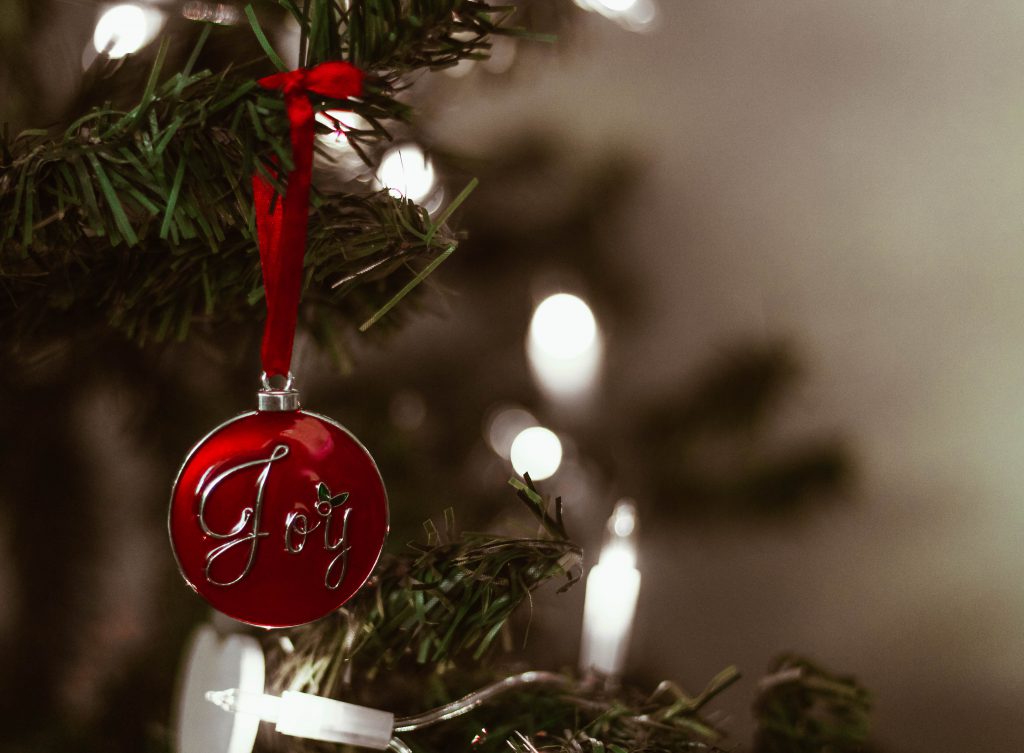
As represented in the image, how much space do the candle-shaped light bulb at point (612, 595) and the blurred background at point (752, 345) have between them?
0.14ft

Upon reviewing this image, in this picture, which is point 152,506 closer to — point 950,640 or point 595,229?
point 595,229

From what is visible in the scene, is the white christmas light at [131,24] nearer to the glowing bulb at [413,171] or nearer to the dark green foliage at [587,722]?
the glowing bulb at [413,171]

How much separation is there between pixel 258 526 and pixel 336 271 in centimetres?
11

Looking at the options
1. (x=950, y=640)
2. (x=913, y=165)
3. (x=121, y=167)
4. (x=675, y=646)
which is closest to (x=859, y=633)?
(x=950, y=640)

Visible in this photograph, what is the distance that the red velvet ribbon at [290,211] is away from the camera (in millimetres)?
247

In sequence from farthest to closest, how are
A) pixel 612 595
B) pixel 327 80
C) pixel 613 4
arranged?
pixel 612 595 → pixel 613 4 → pixel 327 80

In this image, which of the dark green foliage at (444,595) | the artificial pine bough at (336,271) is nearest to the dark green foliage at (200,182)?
the artificial pine bough at (336,271)

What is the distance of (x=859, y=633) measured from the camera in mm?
791

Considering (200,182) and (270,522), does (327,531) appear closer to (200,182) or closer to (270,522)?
(270,522)

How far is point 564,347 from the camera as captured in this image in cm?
73

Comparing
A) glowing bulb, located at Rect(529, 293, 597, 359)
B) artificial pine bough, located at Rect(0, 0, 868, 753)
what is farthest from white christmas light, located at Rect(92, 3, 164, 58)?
glowing bulb, located at Rect(529, 293, 597, 359)

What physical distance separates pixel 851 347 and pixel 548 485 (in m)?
0.33

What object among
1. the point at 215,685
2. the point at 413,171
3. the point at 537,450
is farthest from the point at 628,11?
the point at 215,685

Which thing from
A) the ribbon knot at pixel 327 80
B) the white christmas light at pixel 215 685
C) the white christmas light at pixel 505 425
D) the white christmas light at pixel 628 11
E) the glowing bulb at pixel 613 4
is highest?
the white christmas light at pixel 628 11
